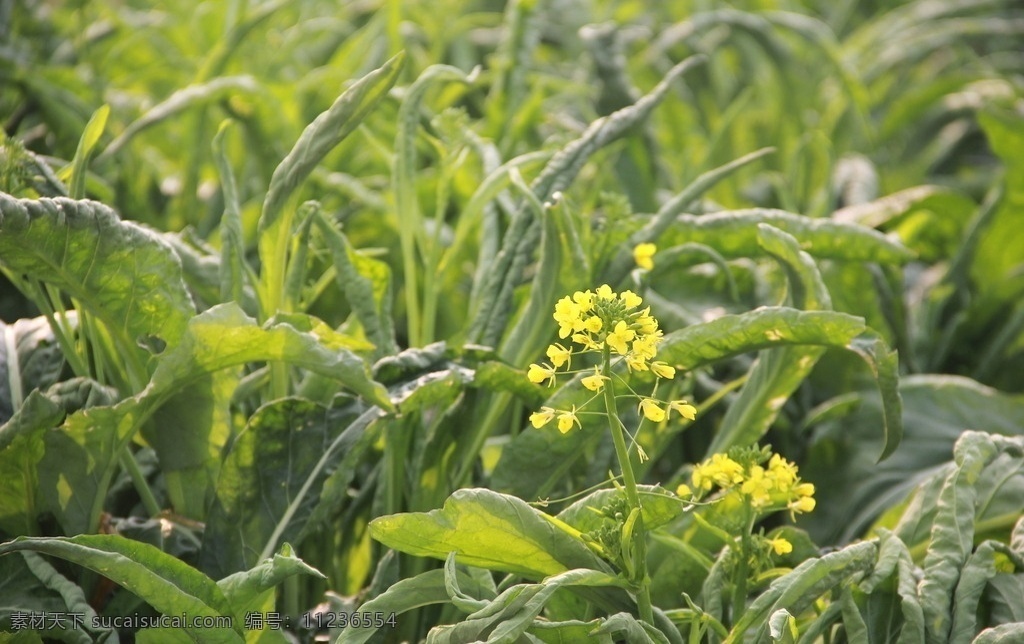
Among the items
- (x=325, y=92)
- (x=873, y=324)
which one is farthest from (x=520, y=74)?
(x=873, y=324)

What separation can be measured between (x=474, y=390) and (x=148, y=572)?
0.33 m

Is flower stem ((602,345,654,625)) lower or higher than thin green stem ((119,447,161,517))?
higher

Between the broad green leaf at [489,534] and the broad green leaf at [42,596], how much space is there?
251 mm

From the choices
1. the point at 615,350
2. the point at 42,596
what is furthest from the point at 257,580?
the point at 615,350

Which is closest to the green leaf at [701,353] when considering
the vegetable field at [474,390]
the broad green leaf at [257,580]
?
the vegetable field at [474,390]

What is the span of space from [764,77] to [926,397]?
3.13ft

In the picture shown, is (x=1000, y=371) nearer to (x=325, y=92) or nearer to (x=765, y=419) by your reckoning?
(x=765, y=419)

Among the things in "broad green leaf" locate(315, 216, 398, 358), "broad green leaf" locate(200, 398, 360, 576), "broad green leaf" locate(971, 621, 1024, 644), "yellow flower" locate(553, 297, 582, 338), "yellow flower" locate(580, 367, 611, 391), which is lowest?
Answer: "broad green leaf" locate(971, 621, 1024, 644)

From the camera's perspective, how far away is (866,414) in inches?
48.7

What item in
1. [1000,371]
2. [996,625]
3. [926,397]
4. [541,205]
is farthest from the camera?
[1000,371]

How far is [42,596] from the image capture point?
0.81m

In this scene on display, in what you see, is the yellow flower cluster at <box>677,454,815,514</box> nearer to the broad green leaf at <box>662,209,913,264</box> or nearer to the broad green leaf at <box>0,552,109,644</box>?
the broad green leaf at <box>662,209,913,264</box>

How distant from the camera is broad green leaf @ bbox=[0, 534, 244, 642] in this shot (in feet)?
2.31

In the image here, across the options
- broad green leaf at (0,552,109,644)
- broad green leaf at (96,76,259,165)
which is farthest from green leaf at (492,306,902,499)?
broad green leaf at (96,76,259,165)
